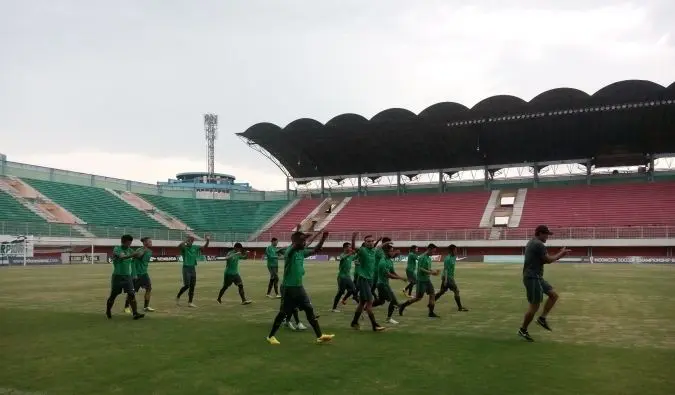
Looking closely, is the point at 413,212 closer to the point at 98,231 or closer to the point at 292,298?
the point at 98,231

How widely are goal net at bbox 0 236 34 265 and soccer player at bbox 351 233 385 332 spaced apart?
44.0m

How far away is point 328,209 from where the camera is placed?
244 ft

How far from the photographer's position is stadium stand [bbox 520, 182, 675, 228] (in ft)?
178

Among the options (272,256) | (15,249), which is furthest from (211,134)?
(272,256)

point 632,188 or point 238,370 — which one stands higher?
point 632,188

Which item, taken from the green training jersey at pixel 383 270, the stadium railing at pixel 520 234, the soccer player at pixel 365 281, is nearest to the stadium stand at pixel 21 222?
the stadium railing at pixel 520 234

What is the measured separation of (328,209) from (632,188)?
36.5m

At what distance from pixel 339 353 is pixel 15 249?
4801cm

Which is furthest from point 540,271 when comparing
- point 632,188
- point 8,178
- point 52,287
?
point 8,178

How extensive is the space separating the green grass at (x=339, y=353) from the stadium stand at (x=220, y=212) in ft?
193

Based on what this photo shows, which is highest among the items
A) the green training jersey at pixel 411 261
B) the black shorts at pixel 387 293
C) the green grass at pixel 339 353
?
the green training jersey at pixel 411 261

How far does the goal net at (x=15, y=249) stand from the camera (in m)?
46.6

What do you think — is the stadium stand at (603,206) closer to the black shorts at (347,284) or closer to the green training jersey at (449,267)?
the green training jersey at (449,267)

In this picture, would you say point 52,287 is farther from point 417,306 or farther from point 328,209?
point 328,209
